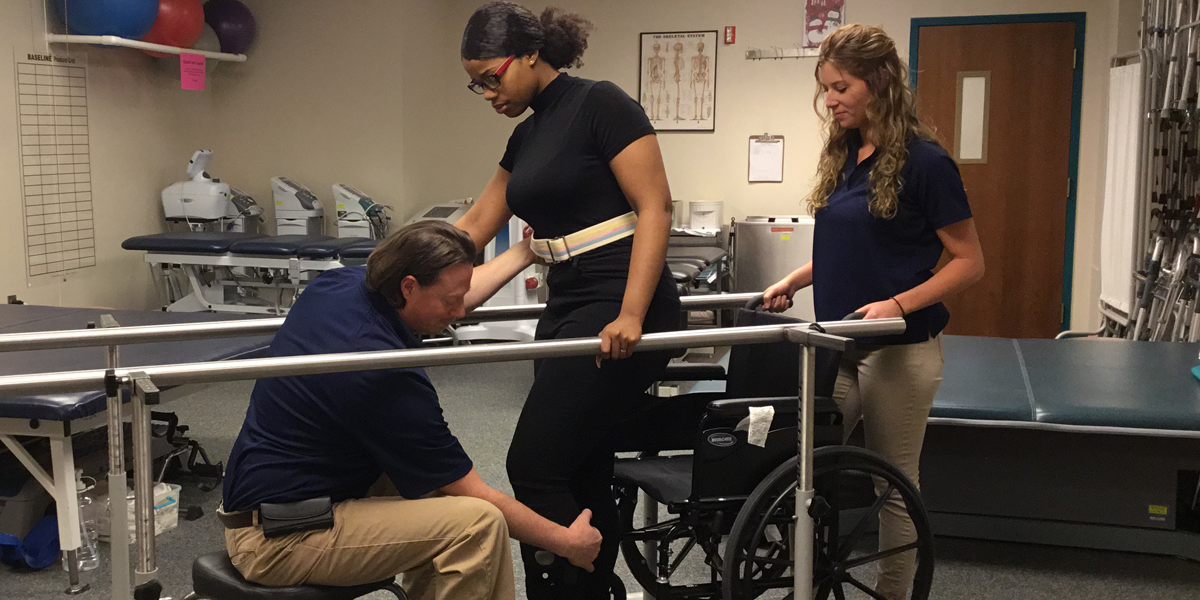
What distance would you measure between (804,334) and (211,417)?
3.60 m

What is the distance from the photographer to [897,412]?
83.0 inches

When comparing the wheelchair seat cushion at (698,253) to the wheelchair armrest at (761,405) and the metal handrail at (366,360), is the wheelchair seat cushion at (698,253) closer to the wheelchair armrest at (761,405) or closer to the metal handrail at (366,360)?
the wheelchair armrest at (761,405)

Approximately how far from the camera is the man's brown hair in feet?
5.75

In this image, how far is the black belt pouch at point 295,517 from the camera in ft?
5.51

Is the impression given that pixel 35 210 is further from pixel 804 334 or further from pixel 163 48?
pixel 804 334

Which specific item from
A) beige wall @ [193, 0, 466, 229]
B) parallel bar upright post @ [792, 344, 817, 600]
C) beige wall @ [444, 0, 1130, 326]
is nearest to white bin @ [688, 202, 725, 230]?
beige wall @ [444, 0, 1130, 326]

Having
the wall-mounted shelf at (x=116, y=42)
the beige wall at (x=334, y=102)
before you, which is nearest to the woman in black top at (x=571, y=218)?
the wall-mounted shelf at (x=116, y=42)

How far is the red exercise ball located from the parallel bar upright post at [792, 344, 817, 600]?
5.16 metres

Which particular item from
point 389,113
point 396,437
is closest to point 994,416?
point 396,437

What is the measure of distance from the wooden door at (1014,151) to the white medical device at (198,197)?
173 inches

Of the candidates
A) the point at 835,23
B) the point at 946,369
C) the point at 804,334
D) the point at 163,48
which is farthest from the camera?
the point at 835,23

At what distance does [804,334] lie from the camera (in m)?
1.83

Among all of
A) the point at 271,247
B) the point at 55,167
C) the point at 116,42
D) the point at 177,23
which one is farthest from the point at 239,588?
the point at 177,23

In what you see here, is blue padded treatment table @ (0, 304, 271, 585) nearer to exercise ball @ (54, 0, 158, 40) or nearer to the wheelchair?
the wheelchair
